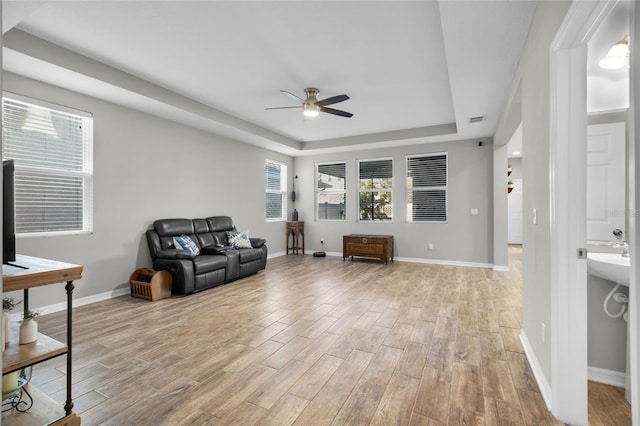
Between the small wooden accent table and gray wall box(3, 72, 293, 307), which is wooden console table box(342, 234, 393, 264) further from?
gray wall box(3, 72, 293, 307)

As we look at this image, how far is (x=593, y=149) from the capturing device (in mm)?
2307

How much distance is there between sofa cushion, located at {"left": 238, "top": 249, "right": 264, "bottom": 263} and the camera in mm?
4938

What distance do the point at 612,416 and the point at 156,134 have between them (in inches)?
216

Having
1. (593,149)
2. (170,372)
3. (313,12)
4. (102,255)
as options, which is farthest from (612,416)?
(102,255)

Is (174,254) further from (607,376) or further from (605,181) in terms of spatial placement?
(605,181)

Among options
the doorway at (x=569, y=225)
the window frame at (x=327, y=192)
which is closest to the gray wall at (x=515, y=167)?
the window frame at (x=327, y=192)

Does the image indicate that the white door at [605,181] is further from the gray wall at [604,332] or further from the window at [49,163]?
the window at [49,163]

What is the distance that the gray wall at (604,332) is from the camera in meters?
1.95

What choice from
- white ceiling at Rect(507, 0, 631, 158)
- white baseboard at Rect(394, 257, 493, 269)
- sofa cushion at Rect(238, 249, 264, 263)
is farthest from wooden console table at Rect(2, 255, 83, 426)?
white baseboard at Rect(394, 257, 493, 269)

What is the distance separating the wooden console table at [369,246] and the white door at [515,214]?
5.09 metres

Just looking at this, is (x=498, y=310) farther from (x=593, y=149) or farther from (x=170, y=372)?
(x=170, y=372)

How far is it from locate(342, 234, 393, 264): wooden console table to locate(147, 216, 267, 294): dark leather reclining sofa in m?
1.97

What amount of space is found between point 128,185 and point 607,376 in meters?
5.23

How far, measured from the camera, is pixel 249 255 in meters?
5.06
